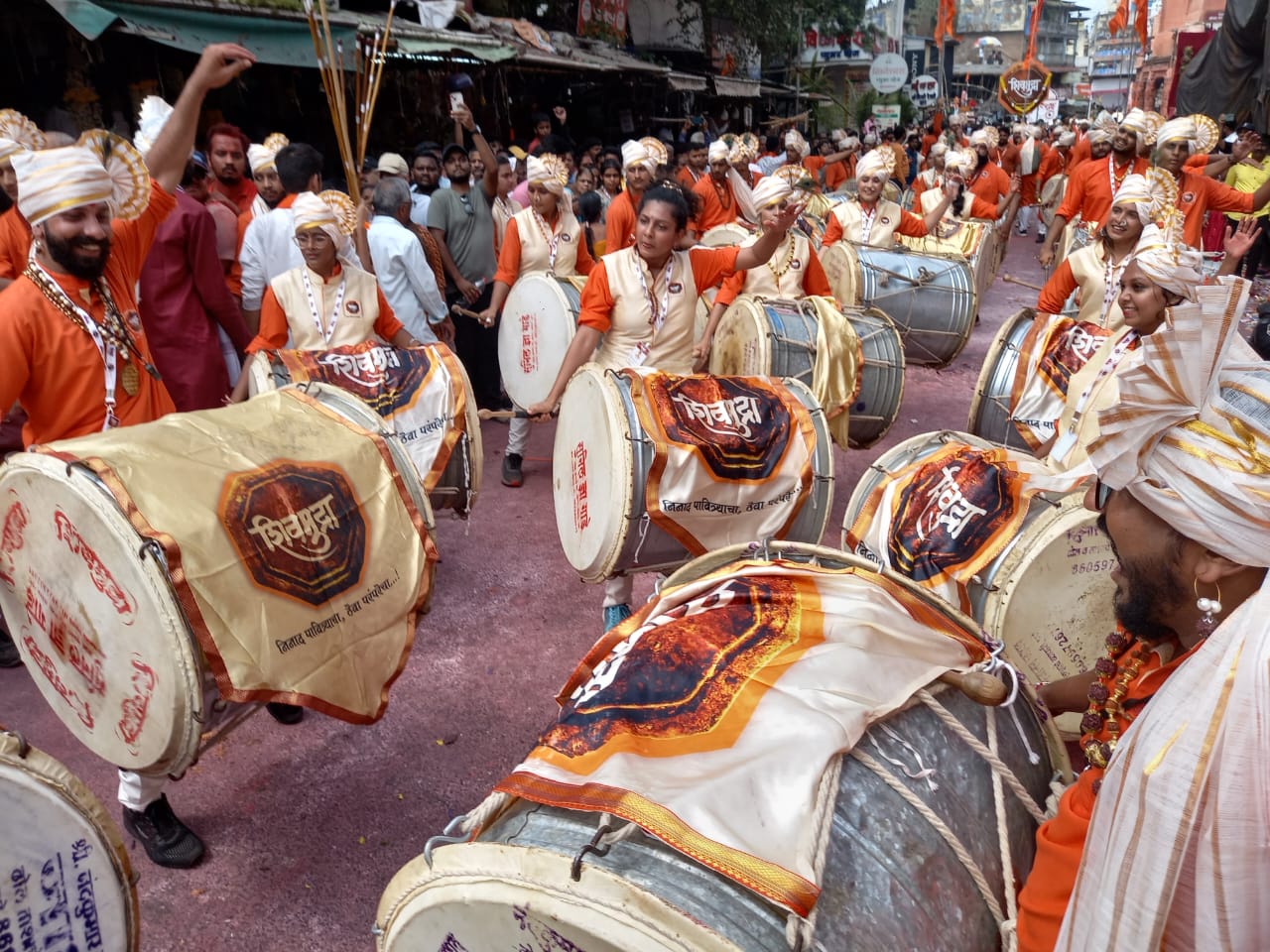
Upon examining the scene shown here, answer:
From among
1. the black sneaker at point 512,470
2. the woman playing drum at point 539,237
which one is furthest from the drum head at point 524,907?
the woman playing drum at point 539,237

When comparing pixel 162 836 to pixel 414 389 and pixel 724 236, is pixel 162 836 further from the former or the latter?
pixel 724 236

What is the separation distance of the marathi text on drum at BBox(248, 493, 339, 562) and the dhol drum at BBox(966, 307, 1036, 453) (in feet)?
11.5

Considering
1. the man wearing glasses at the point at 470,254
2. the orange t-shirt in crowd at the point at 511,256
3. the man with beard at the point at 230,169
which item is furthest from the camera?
the man wearing glasses at the point at 470,254

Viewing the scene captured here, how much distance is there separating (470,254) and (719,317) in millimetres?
2350

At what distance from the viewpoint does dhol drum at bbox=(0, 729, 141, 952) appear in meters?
1.63

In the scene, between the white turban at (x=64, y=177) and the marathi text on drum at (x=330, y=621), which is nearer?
the marathi text on drum at (x=330, y=621)

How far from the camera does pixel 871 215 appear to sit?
8219 mm

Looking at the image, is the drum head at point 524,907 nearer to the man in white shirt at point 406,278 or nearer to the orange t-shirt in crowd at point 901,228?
the man in white shirt at point 406,278

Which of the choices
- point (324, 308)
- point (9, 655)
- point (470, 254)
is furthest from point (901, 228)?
point (9, 655)

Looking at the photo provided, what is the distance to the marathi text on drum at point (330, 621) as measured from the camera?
7.95 feet

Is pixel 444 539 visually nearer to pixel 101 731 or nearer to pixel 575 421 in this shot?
pixel 575 421

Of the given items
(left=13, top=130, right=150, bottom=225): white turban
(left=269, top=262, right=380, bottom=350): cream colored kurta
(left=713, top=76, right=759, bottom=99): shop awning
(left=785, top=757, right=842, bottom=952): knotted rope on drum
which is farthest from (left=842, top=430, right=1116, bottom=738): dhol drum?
(left=713, top=76, right=759, bottom=99): shop awning

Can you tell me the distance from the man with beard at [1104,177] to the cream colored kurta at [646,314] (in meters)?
4.71

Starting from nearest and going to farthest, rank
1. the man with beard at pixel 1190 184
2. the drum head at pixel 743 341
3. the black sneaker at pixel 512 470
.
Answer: the drum head at pixel 743 341 → the black sneaker at pixel 512 470 → the man with beard at pixel 1190 184
